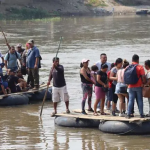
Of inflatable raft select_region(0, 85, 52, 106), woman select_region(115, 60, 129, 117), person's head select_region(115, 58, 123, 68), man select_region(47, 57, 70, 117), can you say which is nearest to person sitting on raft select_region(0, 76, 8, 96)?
inflatable raft select_region(0, 85, 52, 106)

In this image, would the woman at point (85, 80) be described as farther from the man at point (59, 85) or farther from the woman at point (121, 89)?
the woman at point (121, 89)

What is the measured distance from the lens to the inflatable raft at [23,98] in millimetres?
17006

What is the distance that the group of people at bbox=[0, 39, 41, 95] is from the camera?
17.3 m

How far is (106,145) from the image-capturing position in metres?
12.6

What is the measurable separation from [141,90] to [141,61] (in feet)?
48.8

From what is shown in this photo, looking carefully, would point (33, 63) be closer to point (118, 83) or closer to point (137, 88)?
point (118, 83)

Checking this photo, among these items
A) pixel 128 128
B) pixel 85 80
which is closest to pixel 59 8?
pixel 85 80

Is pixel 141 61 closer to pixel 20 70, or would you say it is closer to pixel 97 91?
pixel 20 70

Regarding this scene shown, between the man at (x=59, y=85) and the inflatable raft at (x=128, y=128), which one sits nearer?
the inflatable raft at (x=128, y=128)

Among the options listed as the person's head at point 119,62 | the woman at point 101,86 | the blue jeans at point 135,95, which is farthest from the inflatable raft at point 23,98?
the blue jeans at point 135,95

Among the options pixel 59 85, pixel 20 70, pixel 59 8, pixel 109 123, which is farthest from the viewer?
pixel 59 8

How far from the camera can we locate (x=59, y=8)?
83.1m

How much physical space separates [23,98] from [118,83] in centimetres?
432

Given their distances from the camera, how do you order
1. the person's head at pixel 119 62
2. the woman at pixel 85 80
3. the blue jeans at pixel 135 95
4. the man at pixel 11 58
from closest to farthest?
the blue jeans at pixel 135 95
the person's head at pixel 119 62
the woman at pixel 85 80
the man at pixel 11 58
